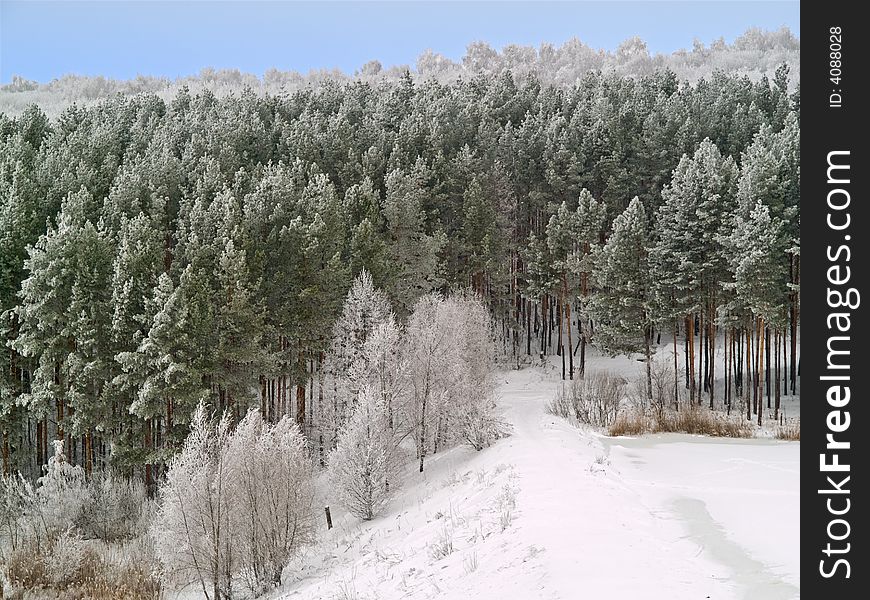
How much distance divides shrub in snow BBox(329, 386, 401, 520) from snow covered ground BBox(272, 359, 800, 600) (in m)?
0.76

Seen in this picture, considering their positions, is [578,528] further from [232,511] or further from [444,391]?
[444,391]

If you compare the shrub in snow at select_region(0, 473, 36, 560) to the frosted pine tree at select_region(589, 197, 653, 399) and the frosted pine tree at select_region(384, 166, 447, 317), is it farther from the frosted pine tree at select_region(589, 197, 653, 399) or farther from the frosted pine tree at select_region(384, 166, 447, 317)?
the frosted pine tree at select_region(589, 197, 653, 399)

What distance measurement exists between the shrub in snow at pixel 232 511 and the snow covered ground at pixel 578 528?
4.53 feet

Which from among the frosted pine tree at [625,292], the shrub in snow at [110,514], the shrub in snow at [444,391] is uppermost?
the frosted pine tree at [625,292]

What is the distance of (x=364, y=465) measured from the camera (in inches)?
1107

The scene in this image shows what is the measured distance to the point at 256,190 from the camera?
1644 inches

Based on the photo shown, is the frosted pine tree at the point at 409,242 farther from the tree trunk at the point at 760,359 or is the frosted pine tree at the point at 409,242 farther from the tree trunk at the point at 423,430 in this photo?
the tree trunk at the point at 760,359

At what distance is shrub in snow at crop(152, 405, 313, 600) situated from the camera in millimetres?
23531

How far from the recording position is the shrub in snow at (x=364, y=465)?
1106 inches

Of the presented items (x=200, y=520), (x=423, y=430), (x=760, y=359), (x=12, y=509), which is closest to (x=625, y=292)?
(x=760, y=359)

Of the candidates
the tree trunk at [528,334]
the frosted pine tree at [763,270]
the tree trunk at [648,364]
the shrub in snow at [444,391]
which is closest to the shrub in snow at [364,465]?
the shrub in snow at [444,391]
